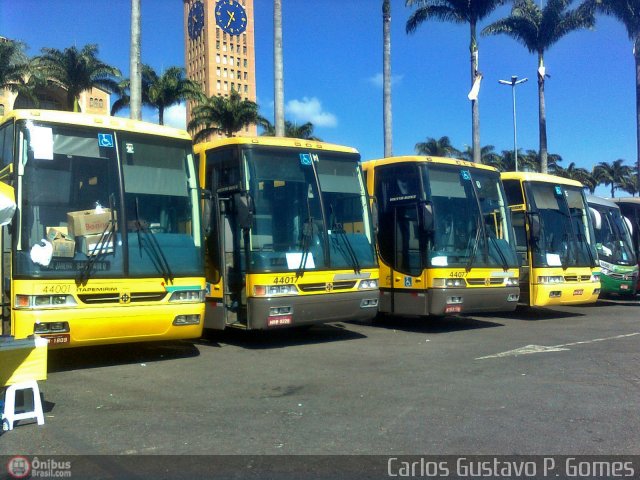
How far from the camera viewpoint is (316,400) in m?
6.50

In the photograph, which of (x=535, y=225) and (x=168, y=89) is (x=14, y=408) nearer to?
(x=535, y=225)

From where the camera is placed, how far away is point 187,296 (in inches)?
340

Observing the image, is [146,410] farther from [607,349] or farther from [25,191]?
[607,349]

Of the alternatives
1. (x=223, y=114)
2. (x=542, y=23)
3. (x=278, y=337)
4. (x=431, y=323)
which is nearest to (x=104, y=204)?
(x=278, y=337)

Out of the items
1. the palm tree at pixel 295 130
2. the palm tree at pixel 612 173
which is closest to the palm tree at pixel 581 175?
the palm tree at pixel 612 173

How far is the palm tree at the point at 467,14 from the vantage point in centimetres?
2505

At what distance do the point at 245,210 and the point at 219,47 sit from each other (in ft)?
401

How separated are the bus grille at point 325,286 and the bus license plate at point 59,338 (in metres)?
3.52

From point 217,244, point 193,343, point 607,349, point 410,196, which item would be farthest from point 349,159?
point 607,349

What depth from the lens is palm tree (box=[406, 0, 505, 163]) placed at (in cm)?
2505

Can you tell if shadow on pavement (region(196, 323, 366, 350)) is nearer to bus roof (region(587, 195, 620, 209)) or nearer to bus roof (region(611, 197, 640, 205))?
bus roof (region(587, 195, 620, 209))

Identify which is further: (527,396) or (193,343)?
(193,343)

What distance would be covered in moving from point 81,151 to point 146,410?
3699mm
